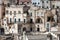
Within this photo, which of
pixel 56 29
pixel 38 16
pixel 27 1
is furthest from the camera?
pixel 27 1

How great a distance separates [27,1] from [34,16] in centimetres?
720

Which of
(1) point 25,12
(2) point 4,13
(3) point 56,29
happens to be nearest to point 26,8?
(1) point 25,12

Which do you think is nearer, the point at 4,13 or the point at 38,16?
the point at 38,16

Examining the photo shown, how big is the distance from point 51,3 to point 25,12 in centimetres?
Result: 538

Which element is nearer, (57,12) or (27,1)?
(57,12)

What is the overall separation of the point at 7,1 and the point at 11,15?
4.87 metres

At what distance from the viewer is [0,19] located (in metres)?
34.1

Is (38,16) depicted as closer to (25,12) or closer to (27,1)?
(25,12)

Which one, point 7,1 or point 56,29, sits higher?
point 7,1

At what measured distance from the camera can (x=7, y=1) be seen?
123ft

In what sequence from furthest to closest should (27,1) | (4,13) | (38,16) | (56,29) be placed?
(27,1) < (4,13) < (38,16) < (56,29)

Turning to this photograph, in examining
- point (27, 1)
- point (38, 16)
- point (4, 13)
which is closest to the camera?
point (38, 16)

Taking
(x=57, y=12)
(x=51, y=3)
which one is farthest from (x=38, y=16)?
(x=51, y=3)

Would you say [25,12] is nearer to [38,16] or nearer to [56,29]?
[38,16]
